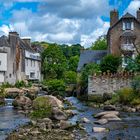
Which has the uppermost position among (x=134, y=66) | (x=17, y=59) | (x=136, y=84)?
(x=17, y=59)

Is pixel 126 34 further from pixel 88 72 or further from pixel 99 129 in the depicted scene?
pixel 99 129

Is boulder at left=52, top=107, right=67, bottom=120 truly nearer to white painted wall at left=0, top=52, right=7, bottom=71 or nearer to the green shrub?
the green shrub

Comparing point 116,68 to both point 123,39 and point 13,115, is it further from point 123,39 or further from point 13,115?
point 13,115

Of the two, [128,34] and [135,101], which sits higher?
[128,34]

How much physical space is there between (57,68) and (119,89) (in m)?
38.5

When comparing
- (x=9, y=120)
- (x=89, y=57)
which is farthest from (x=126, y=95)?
(x=89, y=57)

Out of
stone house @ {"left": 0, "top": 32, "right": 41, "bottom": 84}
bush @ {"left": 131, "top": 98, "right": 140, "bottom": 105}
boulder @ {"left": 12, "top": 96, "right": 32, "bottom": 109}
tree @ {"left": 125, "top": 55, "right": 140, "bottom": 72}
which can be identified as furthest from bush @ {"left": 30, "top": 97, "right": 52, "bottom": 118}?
stone house @ {"left": 0, "top": 32, "right": 41, "bottom": 84}

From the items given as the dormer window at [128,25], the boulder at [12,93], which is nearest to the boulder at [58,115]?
the boulder at [12,93]

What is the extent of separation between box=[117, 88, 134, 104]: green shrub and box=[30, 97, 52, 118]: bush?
10.0 meters

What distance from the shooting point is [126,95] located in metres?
50.2

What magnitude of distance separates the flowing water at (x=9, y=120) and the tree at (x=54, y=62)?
1775 inches

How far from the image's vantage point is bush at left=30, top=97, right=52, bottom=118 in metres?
39.4

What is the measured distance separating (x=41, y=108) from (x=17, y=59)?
43378mm

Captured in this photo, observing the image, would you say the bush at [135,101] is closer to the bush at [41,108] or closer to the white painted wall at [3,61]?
the bush at [41,108]
